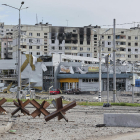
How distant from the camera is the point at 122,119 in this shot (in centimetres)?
1087

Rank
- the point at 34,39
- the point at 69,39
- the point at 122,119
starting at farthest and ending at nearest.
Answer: the point at 69,39 < the point at 34,39 < the point at 122,119

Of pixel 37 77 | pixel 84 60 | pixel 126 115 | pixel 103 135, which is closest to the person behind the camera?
pixel 103 135

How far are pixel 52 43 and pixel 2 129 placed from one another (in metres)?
89.0

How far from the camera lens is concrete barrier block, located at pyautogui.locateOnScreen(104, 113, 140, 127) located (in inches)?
421

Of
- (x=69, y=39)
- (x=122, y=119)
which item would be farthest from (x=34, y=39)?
(x=122, y=119)

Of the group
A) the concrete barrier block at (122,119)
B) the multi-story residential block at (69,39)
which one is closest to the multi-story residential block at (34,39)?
the multi-story residential block at (69,39)

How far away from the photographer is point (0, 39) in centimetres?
11400

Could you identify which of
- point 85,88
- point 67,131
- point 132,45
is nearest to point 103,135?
point 67,131

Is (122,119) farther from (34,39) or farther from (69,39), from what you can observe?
(69,39)

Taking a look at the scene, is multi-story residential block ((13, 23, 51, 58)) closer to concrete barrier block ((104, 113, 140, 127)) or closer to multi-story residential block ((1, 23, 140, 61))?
multi-story residential block ((1, 23, 140, 61))

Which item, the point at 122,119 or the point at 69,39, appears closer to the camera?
the point at 122,119

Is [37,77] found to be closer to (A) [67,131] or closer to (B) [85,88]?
(B) [85,88]

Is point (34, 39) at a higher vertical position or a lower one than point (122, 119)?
higher

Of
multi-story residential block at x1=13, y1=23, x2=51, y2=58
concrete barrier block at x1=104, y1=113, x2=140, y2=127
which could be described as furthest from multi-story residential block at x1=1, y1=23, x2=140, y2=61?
concrete barrier block at x1=104, y1=113, x2=140, y2=127
